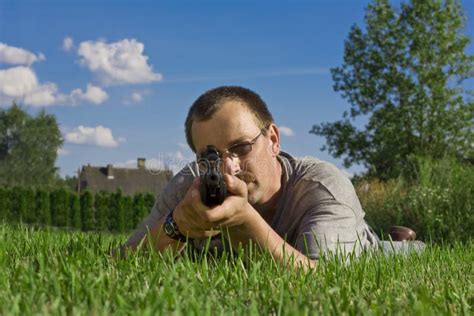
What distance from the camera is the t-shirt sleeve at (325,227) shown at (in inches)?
124

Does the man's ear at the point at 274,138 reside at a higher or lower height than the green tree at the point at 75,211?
higher

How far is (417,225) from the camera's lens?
11344 millimetres

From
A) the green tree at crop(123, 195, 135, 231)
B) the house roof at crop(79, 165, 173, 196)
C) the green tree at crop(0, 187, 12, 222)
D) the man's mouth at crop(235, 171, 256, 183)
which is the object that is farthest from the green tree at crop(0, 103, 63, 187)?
the man's mouth at crop(235, 171, 256, 183)

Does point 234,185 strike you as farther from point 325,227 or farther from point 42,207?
point 42,207

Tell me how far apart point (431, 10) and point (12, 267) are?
100 ft

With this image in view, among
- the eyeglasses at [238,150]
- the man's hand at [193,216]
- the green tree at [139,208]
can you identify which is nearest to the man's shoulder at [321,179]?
the eyeglasses at [238,150]

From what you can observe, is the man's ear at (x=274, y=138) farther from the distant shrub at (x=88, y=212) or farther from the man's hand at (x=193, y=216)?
the distant shrub at (x=88, y=212)

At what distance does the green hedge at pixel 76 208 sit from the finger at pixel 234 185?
85.2ft

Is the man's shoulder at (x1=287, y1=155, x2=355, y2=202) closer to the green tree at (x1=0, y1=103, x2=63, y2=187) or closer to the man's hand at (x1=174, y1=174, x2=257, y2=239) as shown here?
the man's hand at (x1=174, y1=174, x2=257, y2=239)

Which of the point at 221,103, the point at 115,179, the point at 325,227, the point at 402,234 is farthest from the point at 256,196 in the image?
the point at 115,179

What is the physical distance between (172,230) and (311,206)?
0.86 m

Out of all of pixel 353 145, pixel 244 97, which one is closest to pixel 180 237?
pixel 244 97

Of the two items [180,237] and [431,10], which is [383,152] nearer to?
→ [431,10]

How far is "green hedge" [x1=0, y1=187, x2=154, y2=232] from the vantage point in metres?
28.3
